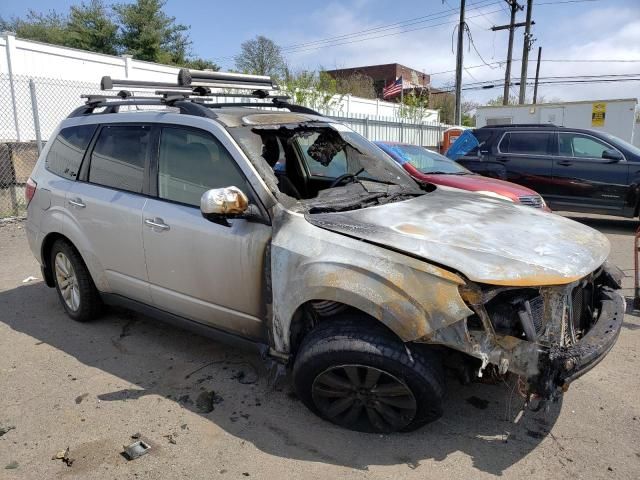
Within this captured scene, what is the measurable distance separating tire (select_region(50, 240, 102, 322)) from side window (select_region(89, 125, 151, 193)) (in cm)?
73

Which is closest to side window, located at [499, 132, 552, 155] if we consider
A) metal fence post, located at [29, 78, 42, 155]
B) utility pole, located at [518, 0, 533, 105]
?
metal fence post, located at [29, 78, 42, 155]

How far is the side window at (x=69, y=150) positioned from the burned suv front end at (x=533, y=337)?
3381 millimetres

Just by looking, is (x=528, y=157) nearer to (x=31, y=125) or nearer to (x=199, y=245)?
(x=199, y=245)

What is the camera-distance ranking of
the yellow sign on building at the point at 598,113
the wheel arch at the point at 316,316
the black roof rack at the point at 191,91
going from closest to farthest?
the wheel arch at the point at 316,316, the black roof rack at the point at 191,91, the yellow sign on building at the point at 598,113

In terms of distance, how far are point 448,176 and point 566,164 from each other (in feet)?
9.83

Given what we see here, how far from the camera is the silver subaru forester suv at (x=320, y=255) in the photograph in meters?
2.46

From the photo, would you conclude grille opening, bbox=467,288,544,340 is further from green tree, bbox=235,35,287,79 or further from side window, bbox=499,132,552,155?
green tree, bbox=235,35,287,79

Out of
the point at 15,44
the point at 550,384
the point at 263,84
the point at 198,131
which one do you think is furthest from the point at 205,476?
the point at 15,44

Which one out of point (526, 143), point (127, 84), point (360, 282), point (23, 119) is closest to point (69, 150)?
point (127, 84)

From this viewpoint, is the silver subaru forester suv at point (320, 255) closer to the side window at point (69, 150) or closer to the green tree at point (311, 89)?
the side window at point (69, 150)

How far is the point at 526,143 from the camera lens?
31.9 feet

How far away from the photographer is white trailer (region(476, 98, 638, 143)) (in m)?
17.5

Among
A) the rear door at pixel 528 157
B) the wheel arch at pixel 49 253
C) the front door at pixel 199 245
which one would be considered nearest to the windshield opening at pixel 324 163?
the front door at pixel 199 245

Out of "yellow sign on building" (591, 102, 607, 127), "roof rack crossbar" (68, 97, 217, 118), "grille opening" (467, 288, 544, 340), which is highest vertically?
"yellow sign on building" (591, 102, 607, 127)
